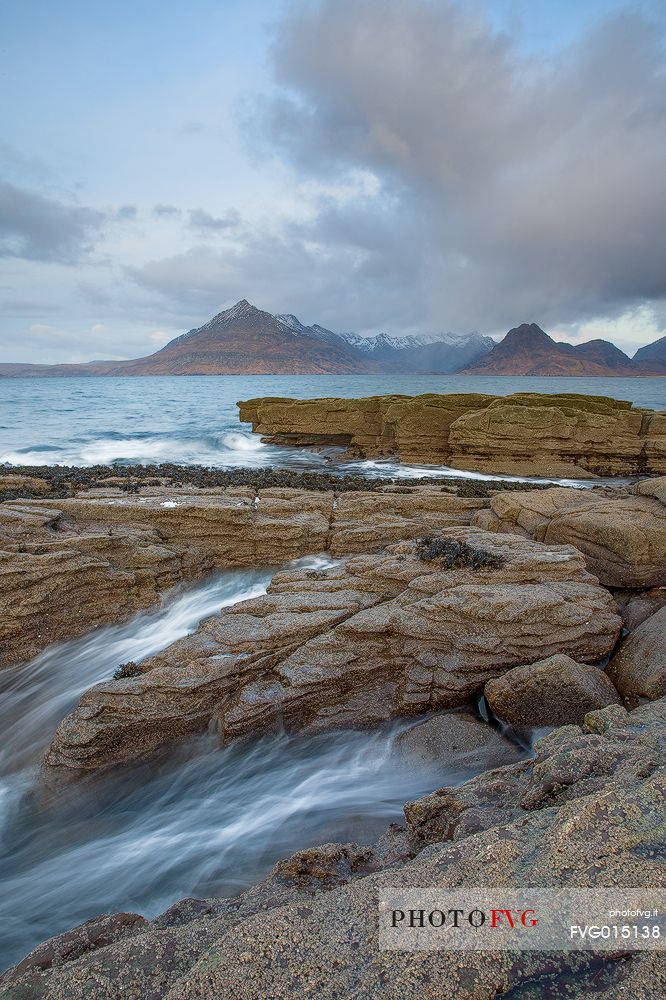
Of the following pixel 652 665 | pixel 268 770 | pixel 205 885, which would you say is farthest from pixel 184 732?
pixel 652 665

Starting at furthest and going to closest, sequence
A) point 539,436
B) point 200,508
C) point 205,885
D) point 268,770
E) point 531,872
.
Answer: point 539,436, point 200,508, point 268,770, point 205,885, point 531,872

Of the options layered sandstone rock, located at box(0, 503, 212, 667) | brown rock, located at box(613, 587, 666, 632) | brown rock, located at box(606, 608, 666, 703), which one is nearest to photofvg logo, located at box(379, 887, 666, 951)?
brown rock, located at box(606, 608, 666, 703)

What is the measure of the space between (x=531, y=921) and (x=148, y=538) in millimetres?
9764

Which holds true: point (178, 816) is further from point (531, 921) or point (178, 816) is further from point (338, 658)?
point (531, 921)

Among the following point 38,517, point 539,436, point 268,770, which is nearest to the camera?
point 268,770

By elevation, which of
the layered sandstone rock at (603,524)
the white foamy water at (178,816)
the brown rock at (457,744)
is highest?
the layered sandstone rock at (603,524)

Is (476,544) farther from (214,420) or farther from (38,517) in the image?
(214,420)

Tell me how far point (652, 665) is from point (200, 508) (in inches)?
360

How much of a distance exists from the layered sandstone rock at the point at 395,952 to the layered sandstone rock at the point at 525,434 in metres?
20.1

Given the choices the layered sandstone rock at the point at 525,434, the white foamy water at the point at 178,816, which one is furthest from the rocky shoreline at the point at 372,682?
the layered sandstone rock at the point at 525,434

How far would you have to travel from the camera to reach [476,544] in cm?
916

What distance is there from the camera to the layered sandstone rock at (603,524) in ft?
29.6

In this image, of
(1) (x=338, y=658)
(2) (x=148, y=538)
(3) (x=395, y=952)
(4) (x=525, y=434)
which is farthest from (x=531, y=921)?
(4) (x=525, y=434)

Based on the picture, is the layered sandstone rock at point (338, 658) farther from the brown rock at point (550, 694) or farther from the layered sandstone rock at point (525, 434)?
the layered sandstone rock at point (525, 434)
